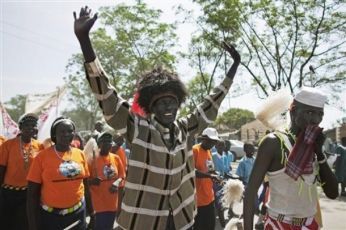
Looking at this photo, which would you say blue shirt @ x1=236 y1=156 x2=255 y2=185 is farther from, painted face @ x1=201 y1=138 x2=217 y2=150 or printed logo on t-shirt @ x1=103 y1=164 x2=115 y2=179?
printed logo on t-shirt @ x1=103 y1=164 x2=115 y2=179

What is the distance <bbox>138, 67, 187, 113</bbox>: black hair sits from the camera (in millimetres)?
2998

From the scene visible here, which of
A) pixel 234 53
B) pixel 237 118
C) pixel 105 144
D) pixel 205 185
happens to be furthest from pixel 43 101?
pixel 237 118

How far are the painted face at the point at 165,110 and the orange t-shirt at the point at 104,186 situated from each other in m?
3.22

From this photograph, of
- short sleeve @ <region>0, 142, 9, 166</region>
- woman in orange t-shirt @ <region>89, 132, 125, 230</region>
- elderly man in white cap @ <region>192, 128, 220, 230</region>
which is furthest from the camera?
elderly man in white cap @ <region>192, 128, 220, 230</region>

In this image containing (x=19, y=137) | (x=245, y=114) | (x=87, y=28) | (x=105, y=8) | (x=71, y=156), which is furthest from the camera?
(x=245, y=114)

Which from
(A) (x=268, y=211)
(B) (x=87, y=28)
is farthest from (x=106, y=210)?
(B) (x=87, y=28)

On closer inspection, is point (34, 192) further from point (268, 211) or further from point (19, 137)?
point (268, 211)

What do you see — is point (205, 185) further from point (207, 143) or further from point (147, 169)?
point (147, 169)

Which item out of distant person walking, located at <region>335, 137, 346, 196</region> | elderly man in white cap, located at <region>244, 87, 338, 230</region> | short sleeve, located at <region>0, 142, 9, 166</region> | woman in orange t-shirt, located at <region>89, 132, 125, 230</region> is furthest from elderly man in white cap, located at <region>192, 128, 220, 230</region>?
distant person walking, located at <region>335, 137, 346, 196</region>

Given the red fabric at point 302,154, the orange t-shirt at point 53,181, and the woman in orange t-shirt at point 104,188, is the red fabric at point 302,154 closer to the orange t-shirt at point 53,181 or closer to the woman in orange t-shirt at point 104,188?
the orange t-shirt at point 53,181

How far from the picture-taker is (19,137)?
5523 mm

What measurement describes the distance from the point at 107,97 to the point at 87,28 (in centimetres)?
44

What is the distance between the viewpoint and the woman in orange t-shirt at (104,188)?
6.11 meters

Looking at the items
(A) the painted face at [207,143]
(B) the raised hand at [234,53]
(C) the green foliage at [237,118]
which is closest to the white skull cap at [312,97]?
(B) the raised hand at [234,53]
